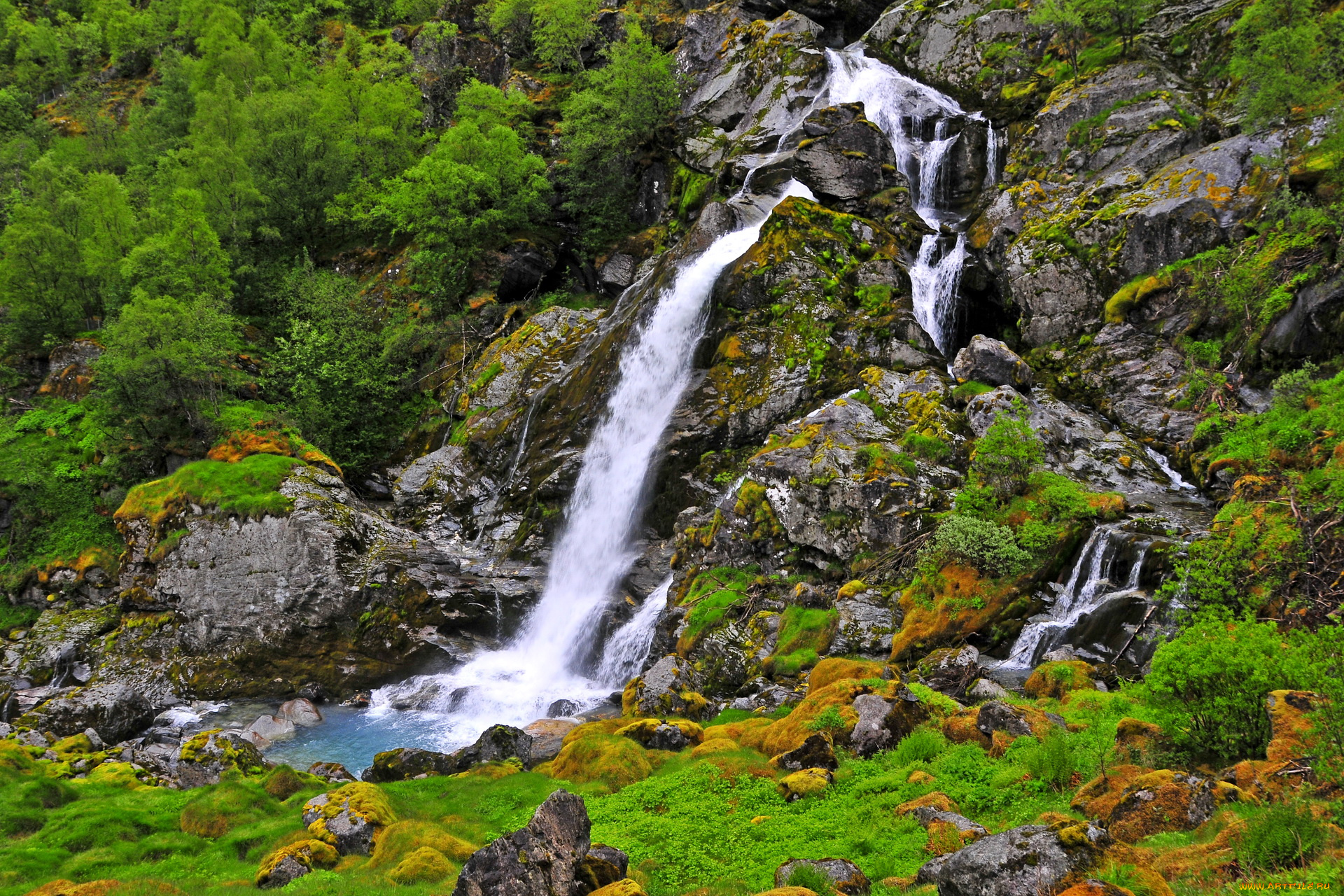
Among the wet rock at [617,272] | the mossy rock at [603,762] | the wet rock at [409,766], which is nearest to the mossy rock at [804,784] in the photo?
the mossy rock at [603,762]

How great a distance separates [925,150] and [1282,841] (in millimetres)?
34122

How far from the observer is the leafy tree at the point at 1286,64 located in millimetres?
20016

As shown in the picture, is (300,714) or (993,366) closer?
(300,714)

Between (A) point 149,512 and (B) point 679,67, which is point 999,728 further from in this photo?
(B) point 679,67

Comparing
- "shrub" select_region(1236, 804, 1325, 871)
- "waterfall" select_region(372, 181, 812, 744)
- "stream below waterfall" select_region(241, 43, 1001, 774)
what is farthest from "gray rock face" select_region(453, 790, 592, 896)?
"waterfall" select_region(372, 181, 812, 744)

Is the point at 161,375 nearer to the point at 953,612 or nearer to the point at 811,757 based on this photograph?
the point at 811,757

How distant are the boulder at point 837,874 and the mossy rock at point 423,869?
14.2 feet

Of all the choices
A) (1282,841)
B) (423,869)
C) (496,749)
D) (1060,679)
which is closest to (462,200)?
(496,749)

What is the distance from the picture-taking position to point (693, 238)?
102ft

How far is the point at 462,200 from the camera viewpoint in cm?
3909

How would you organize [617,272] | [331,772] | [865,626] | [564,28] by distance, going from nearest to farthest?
[331,772] < [865,626] < [617,272] < [564,28]

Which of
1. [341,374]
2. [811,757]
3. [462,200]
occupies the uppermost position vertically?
[462,200]

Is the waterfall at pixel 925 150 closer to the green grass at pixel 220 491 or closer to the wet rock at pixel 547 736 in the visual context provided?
the wet rock at pixel 547 736

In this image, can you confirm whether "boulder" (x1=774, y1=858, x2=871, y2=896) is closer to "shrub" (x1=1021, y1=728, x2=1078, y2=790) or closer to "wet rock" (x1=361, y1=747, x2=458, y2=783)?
"shrub" (x1=1021, y1=728, x2=1078, y2=790)
